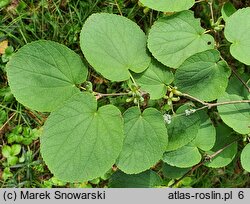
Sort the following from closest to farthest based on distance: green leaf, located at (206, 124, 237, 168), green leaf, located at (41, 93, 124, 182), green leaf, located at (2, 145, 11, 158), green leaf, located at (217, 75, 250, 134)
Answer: green leaf, located at (41, 93, 124, 182) < green leaf, located at (217, 75, 250, 134) < green leaf, located at (206, 124, 237, 168) < green leaf, located at (2, 145, 11, 158)

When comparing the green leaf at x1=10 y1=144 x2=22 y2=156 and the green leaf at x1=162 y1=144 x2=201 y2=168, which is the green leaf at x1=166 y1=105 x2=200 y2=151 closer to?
A: the green leaf at x1=162 y1=144 x2=201 y2=168

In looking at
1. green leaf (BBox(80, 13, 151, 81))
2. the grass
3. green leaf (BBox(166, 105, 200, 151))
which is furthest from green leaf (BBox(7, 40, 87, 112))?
green leaf (BBox(166, 105, 200, 151))

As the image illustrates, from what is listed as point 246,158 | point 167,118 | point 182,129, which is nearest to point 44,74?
point 167,118

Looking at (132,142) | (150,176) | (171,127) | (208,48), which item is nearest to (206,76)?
(208,48)

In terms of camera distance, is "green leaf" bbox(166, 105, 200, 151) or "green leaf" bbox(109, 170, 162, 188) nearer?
"green leaf" bbox(166, 105, 200, 151)

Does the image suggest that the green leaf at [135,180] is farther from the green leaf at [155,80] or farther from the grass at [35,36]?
the green leaf at [155,80]
